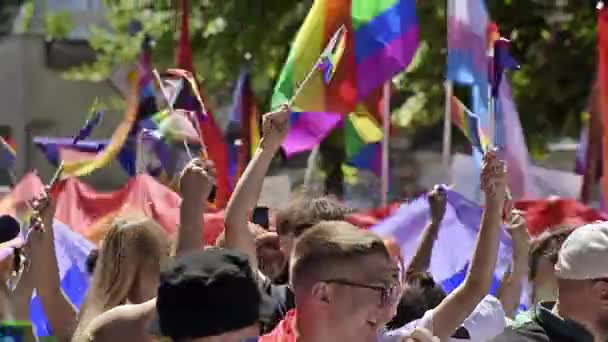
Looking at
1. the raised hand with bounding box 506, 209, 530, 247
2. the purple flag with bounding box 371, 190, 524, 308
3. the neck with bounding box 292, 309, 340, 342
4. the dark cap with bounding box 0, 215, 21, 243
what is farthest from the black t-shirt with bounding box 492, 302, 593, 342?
the purple flag with bounding box 371, 190, 524, 308

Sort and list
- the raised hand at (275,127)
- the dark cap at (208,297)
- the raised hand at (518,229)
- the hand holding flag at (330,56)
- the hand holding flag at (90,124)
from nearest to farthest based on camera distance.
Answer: the dark cap at (208,297)
the raised hand at (275,127)
the raised hand at (518,229)
the hand holding flag at (330,56)
the hand holding flag at (90,124)

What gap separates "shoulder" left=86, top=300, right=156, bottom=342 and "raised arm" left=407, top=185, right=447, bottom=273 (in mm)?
2357

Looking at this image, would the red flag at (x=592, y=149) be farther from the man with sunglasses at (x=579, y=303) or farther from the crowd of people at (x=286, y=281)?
the man with sunglasses at (x=579, y=303)

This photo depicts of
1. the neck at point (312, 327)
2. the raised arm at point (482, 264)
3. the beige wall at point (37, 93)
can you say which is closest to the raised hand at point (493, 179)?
the raised arm at point (482, 264)

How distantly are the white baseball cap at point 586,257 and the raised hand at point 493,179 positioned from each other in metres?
0.39

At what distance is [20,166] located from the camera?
27.7 meters

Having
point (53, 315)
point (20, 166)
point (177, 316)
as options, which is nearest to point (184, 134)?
point (53, 315)

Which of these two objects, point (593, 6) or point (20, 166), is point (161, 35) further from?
point (20, 166)

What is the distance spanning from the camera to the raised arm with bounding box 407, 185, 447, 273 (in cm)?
653

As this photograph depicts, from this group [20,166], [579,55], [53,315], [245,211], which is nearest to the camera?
[245,211]

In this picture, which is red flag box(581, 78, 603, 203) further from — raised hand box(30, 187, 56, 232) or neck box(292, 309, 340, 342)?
neck box(292, 309, 340, 342)

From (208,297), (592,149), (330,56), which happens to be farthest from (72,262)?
(592,149)

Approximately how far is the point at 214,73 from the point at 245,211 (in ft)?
44.8

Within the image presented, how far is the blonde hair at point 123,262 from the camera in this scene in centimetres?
470
